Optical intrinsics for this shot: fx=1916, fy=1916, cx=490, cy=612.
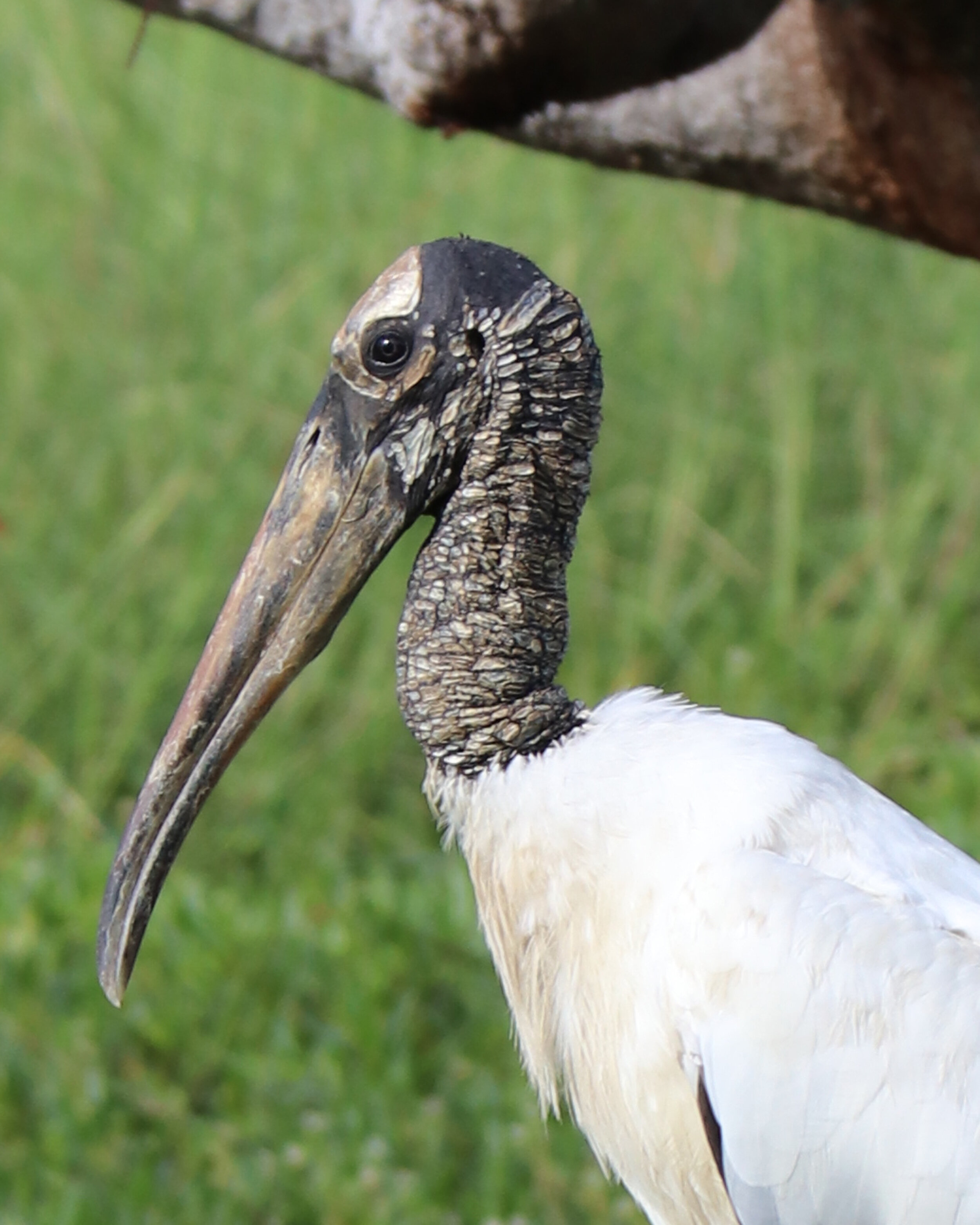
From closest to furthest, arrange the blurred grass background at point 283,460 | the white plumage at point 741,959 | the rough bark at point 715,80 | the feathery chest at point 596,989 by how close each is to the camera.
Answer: the white plumage at point 741,959, the feathery chest at point 596,989, the rough bark at point 715,80, the blurred grass background at point 283,460

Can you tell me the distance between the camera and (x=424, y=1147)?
3572mm

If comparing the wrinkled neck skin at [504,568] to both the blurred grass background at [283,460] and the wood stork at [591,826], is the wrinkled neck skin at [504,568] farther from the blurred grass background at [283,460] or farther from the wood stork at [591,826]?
the blurred grass background at [283,460]

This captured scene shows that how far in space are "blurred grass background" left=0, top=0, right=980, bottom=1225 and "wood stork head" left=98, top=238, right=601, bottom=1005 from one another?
1.73 meters

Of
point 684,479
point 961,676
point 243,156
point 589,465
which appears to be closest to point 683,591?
point 684,479

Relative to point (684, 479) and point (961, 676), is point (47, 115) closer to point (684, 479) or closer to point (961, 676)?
point (684, 479)

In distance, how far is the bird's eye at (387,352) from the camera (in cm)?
226

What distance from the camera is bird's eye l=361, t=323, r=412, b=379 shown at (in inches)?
89.1

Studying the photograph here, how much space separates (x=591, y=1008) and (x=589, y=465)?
0.67 m

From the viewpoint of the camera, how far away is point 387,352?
2.27m

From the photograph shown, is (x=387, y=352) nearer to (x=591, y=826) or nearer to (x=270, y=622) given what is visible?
(x=270, y=622)

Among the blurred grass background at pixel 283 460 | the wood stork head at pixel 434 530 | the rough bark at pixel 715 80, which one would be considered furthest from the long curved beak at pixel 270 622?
the blurred grass background at pixel 283 460

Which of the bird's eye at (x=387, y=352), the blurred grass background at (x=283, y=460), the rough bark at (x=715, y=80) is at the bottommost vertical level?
the blurred grass background at (x=283, y=460)

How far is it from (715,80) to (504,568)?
0.74 m

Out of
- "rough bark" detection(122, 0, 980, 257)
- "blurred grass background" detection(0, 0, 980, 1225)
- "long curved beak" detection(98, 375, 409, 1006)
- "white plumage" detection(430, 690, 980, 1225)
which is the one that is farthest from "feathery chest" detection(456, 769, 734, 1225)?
"blurred grass background" detection(0, 0, 980, 1225)
